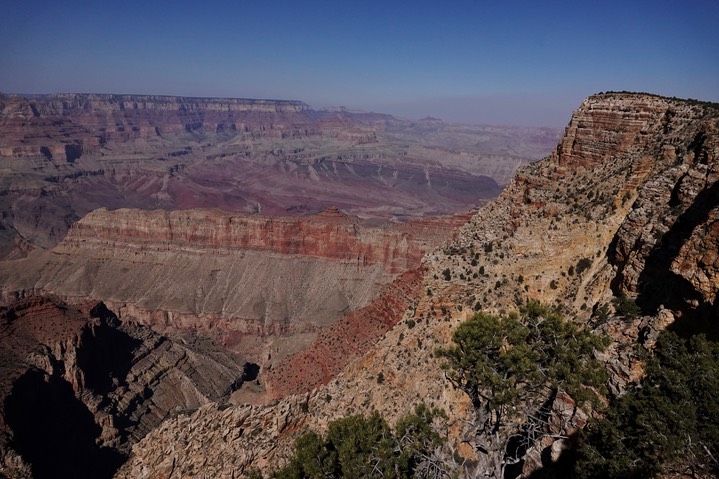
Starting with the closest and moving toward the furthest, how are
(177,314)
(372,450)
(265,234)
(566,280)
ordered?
(372,450) < (566,280) < (177,314) < (265,234)

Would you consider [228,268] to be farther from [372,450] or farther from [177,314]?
[372,450]

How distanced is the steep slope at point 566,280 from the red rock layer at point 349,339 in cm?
151

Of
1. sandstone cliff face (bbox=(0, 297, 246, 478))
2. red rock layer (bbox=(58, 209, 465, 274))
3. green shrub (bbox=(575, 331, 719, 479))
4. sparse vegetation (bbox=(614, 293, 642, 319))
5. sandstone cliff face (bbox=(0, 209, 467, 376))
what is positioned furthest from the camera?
red rock layer (bbox=(58, 209, 465, 274))

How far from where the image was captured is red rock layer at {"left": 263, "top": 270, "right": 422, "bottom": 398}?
25011 mm

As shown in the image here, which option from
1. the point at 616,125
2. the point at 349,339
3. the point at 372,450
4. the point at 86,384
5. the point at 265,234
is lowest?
the point at 86,384

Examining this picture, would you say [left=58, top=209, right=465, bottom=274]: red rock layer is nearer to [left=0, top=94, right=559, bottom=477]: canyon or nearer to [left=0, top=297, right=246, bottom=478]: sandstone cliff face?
[left=0, top=94, right=559, bottom=477]: canyon

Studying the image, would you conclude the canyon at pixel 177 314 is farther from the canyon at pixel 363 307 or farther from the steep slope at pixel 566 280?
the steep slope at pixel 566 280

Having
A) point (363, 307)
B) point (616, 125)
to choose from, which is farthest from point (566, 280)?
point (363, 307)

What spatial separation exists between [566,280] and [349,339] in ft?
38.3

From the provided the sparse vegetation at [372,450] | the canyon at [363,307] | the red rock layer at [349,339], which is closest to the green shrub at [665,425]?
the canyon at [363,307]

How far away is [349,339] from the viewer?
2627 centimetres

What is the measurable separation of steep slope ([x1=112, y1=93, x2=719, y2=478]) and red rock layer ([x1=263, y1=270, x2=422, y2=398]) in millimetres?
1511

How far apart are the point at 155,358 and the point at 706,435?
193 feet

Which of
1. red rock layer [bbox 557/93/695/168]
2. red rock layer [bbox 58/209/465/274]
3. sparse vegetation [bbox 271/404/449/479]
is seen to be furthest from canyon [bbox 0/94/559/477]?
red rock layer [bbox 557/93/695/168]
